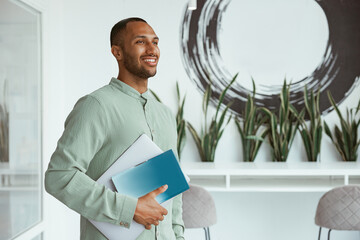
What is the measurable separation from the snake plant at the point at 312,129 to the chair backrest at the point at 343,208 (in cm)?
98

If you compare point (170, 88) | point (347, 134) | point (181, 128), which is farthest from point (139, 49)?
point (347, 134)

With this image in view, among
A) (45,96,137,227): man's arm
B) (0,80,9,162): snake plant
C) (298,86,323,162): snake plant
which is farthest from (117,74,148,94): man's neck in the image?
(298,86,323,162): snake plant

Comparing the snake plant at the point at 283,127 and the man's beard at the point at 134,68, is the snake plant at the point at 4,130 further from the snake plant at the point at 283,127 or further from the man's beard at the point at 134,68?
the snake plant at the point at 283,127

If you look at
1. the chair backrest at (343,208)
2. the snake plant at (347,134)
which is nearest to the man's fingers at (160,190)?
the chair backrest at (343,208)

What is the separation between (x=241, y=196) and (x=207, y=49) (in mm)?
1338

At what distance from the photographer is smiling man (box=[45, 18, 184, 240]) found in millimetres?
1175

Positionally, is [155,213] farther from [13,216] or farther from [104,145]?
[13,216]

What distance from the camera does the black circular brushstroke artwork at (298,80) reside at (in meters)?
4.30

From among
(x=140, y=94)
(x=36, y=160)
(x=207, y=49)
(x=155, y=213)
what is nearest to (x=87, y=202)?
(x=155, y=213)

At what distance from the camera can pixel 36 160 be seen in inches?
143

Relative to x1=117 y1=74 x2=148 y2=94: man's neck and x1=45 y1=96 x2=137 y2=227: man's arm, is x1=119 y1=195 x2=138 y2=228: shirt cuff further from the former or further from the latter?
x1=117 y1=74 x2=148 y2=94: man's neck

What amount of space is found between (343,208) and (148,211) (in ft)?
7.42

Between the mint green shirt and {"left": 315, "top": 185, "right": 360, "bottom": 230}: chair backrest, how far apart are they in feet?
6.60

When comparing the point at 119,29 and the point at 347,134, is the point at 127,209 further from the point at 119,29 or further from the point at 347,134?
the point at 347,134
